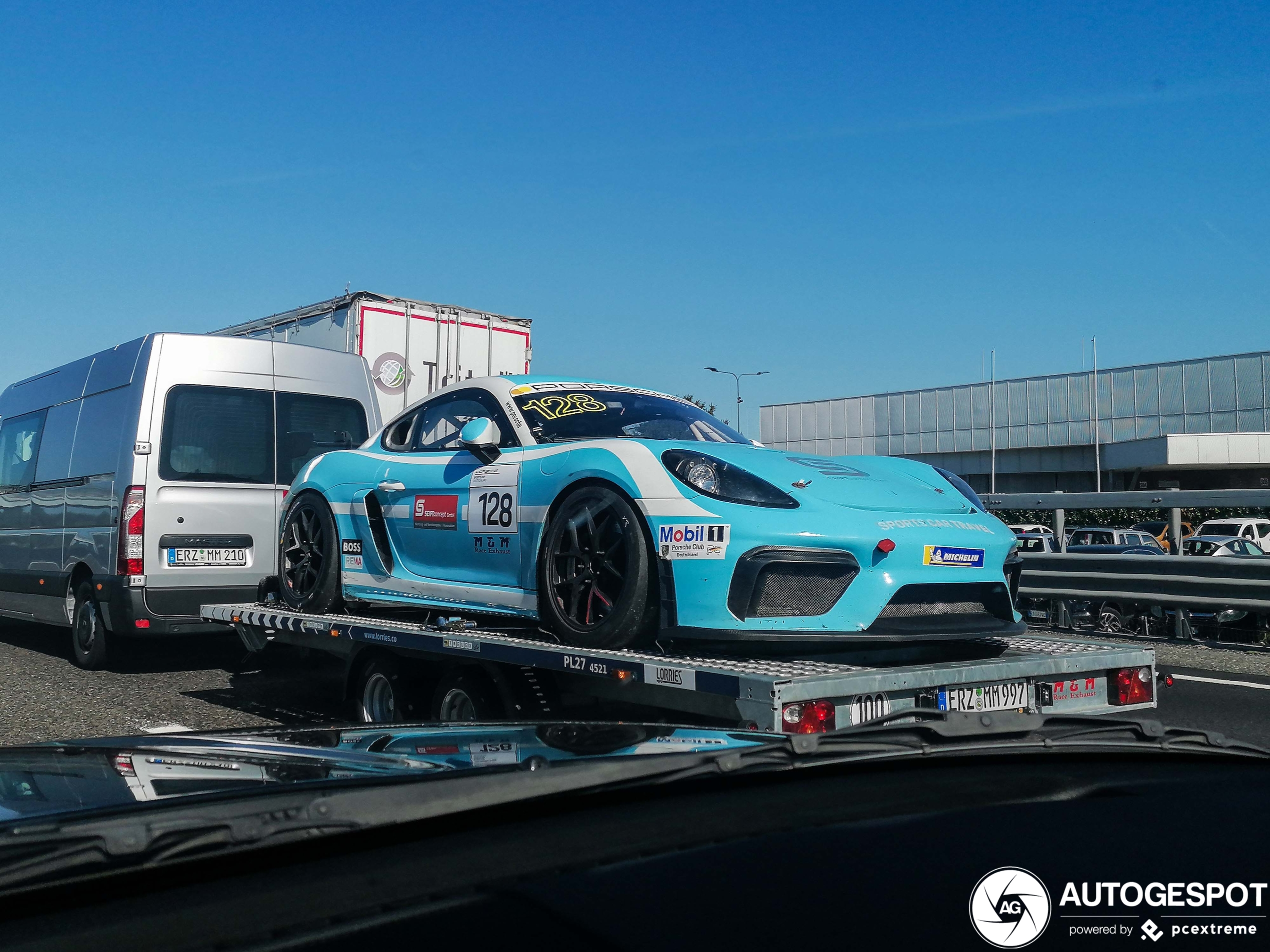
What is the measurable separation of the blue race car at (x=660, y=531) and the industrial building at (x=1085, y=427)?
43926 mm

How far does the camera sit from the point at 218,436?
28.5 feet

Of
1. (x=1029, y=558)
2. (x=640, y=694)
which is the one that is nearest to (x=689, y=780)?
(x=640, y=694)

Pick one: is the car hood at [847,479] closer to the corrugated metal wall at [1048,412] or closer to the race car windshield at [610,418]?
the race car windshield at [610,418]

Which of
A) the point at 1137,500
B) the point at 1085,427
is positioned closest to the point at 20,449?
the point at 1137,500

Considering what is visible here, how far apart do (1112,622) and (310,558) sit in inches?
321

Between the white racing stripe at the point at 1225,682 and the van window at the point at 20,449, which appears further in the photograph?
the van window at the point at 20,449

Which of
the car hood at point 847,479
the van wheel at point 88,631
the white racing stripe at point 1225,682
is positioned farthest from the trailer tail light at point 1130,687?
the van wheel at point 88,631

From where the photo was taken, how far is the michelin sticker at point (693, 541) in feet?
14.8

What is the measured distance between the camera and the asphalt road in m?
6.80

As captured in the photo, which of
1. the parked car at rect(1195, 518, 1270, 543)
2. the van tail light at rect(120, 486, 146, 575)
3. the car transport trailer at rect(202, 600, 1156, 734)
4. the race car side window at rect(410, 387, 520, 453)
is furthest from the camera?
the parked car at rect(1195, 518, 1270, 543)

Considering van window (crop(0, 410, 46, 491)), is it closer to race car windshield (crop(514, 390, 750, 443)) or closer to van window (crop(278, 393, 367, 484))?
van window (crop(278, 393, 367, 484))

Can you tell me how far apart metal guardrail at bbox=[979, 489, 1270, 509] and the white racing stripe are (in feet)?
6.71

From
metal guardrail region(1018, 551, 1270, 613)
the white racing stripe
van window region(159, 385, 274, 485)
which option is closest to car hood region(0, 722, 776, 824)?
van window region(159, 385, 274, 485)

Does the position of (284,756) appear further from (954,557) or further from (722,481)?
(954,557)
